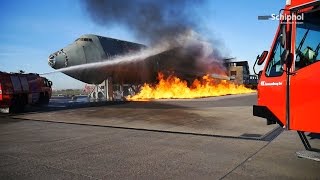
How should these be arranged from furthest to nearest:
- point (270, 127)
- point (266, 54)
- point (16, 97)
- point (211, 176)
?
point (16, 97) → point (270, 127) → point (266, 54) → point (211, 176)

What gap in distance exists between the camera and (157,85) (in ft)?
89.9

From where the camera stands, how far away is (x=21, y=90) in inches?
741

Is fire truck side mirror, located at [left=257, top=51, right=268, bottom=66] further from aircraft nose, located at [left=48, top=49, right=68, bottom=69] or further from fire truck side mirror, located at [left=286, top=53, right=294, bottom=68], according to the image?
aircraft nose, located at [left=48, top=49, right=68, bottom=69]

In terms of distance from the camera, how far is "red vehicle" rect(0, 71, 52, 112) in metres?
17.7

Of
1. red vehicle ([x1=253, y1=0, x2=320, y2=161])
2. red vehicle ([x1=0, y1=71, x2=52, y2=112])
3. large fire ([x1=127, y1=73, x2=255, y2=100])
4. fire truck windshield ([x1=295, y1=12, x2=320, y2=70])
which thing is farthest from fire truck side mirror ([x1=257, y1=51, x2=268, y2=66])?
large fire ([x1=127, y1=73, x2=255, y2=100])

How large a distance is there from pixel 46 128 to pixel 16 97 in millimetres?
7708

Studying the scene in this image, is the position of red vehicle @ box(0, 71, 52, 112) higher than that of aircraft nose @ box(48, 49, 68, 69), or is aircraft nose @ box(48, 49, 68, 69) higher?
aircraft nose @ box(48, 49, 68, 69)

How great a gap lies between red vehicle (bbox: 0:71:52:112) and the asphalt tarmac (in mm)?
5409

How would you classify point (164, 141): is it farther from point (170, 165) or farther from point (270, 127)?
point (270, 127)

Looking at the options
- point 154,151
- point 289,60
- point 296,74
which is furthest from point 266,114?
point 154,151

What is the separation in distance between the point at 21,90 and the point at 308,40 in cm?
1649

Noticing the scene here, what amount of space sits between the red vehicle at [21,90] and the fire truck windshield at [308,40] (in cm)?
1570

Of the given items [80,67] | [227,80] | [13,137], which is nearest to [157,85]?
[80,67]

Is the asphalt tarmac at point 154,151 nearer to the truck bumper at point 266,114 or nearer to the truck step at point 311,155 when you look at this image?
the truck step at point 311,155
